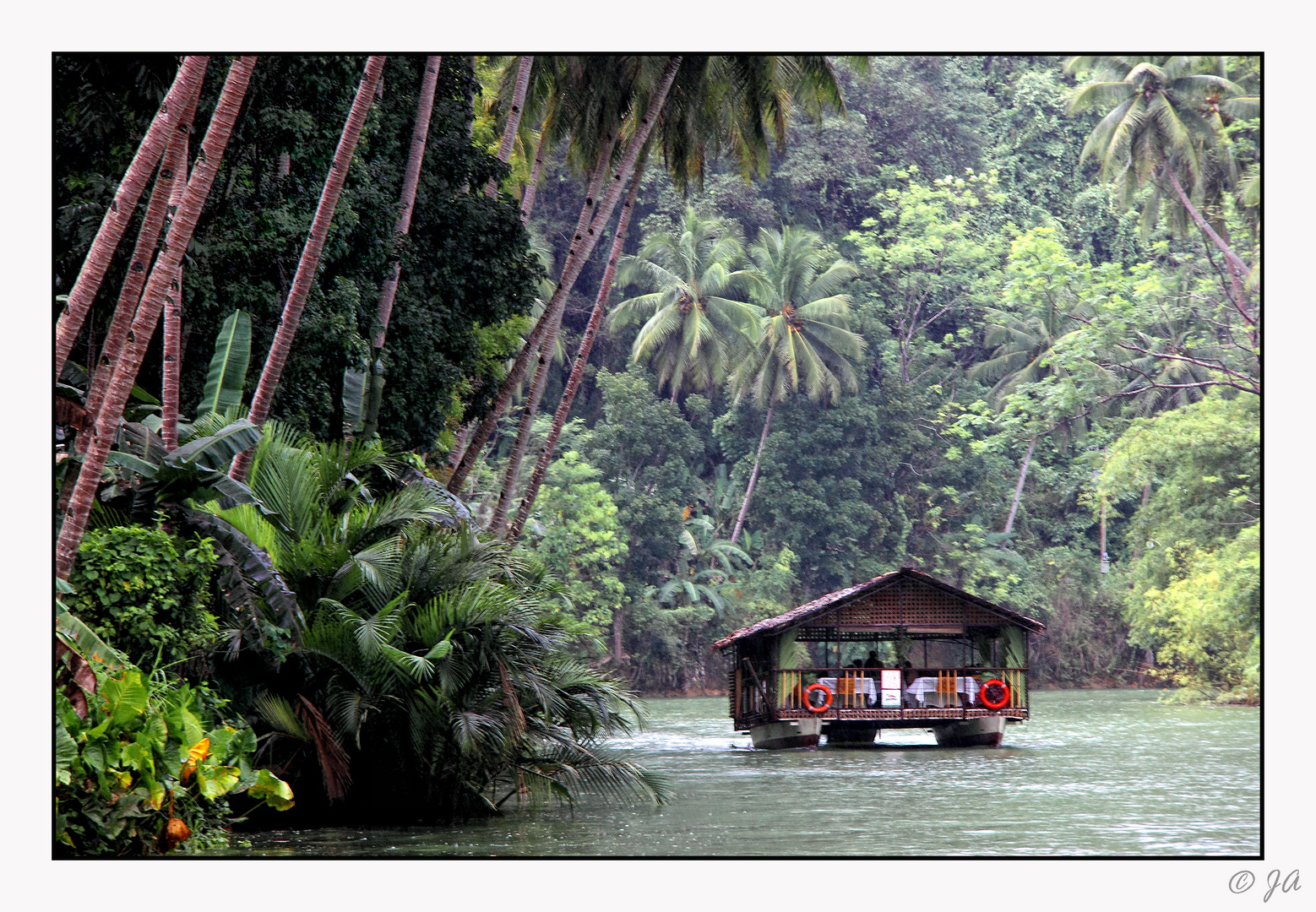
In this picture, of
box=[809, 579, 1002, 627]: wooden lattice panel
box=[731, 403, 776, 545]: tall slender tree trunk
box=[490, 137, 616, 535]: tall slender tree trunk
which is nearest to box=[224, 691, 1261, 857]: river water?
box=[809, 579, 1002, 627]: wooden lattice panel

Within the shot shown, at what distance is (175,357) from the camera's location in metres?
11.1

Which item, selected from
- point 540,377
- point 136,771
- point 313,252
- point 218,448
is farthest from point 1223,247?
point 136,771

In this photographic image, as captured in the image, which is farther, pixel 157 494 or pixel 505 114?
pixel 505 114

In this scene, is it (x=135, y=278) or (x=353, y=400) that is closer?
(x=135, y=278)

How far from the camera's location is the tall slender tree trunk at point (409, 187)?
1516 cm

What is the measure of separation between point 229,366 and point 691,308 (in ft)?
91.6

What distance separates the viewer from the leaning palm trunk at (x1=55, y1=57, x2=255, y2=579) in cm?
890

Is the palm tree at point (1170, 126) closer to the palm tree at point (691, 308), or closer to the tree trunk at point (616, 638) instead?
the palm tree at point (691, 308)

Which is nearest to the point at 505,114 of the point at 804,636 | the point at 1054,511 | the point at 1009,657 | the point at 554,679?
the point at 804,636

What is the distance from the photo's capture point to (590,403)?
142ft

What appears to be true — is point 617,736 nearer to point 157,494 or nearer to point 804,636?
point 804,636

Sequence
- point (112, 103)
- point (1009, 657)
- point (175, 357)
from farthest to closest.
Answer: point (1009, 657) → point (112, 103) → point (175, 357)

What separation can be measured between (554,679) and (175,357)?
3.74 metres

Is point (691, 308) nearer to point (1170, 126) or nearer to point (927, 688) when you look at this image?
point (1170, 126)
